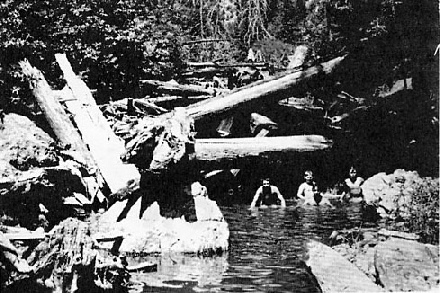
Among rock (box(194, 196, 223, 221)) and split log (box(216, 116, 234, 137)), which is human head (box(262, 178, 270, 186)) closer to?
split log (box(216, 116, 234, 137))

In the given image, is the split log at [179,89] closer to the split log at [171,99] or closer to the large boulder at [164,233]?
the split log at [171,99]

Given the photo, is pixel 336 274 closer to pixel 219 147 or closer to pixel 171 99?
pixel 219 147

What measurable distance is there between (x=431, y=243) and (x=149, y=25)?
18.2 feet

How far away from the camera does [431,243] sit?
4.27m

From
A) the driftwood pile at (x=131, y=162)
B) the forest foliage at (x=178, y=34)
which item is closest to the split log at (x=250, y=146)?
the driftwood pile at (x=131, y=162)

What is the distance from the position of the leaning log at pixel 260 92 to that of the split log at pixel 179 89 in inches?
54.1

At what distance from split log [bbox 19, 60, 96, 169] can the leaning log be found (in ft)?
5.32

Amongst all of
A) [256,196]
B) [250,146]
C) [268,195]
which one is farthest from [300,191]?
[250,146]

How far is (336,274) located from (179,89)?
19.3ft

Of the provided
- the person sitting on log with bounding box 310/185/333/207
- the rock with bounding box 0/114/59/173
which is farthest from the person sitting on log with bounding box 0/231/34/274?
the person sitting on log with bounding box 310/185/333/207

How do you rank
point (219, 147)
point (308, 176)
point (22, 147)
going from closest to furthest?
1. point (22, 147)
2. point (219, 147)
3. point (308, 176)

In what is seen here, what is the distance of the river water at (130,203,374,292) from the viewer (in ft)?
13.2

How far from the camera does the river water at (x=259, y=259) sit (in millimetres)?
4012

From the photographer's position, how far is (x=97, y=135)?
689 cm
